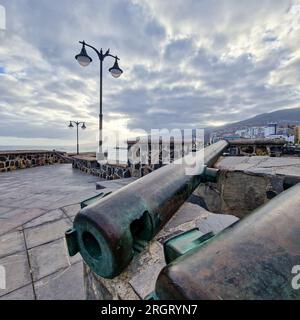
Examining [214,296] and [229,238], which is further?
[229,238]

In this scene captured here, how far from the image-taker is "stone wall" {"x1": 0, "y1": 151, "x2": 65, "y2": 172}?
910 cm

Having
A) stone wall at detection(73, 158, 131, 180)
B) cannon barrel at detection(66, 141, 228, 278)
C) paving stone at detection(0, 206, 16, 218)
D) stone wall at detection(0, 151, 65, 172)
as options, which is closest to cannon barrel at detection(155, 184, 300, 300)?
cannon barrel at detection(66, 141, 228, 278)

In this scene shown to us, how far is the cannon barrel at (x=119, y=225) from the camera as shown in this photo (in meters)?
0.79

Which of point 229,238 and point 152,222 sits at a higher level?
point 229,238

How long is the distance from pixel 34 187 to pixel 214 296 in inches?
248

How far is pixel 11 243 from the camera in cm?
229

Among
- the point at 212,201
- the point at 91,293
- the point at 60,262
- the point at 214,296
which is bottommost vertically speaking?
the point at 60,262

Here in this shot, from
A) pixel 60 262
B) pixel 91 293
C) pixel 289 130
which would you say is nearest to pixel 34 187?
pixel 60 262

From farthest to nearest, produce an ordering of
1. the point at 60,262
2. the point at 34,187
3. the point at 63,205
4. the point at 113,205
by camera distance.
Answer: the point at 34,187 < the point at 63,205 < the point at 60,262 < the point at 113,205

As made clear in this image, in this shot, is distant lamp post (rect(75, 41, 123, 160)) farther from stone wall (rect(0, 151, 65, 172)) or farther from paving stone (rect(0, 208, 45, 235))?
stone wall (rect(0, 151, 65, 172))

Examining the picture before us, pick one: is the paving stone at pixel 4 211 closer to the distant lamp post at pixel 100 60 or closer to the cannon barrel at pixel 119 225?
the cannon barrel at pixel 119 225

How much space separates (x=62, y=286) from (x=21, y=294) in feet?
1.09
